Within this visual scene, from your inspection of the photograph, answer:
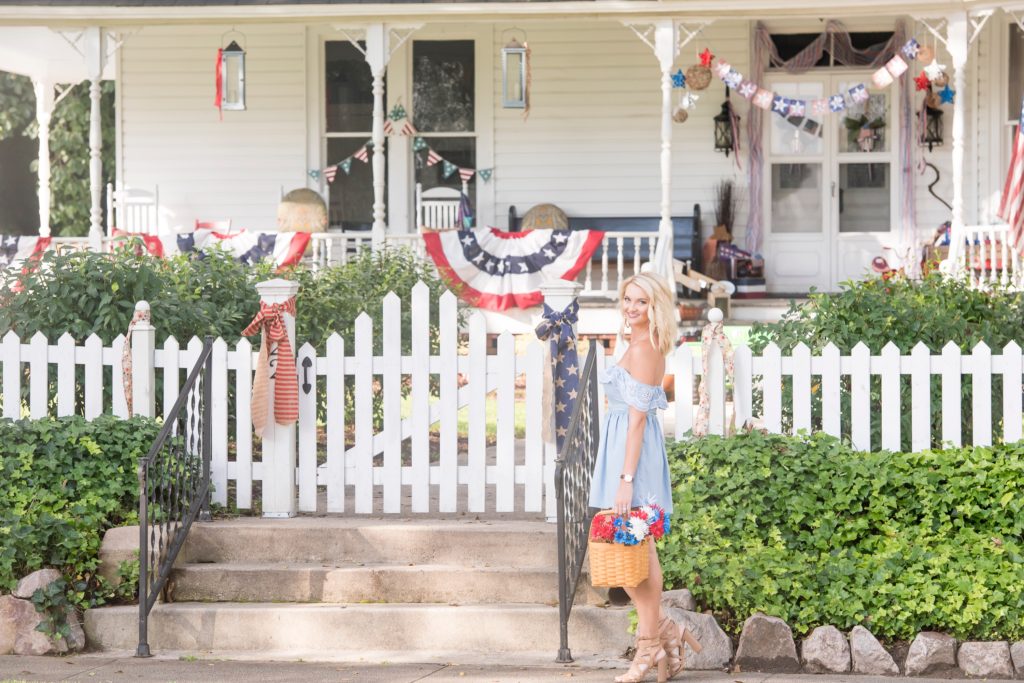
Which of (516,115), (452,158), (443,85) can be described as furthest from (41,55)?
(516,115)

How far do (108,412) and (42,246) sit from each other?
6901 millimetres

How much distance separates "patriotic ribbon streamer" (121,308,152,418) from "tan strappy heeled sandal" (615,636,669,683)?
3.05 meters

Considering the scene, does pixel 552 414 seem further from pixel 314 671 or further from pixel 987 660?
pixel 987 660

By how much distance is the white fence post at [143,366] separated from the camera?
7.11 m

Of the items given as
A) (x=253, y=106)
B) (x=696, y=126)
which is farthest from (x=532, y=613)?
(x=253, y=106)

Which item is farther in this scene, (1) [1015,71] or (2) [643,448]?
(1) [1015,71]

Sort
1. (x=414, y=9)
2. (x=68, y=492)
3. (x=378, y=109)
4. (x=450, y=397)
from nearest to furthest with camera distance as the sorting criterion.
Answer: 1. (x=68, y=492)
2. (x=450, y=397)
3. (x=378, y=109)
4. (x=414, y=9)

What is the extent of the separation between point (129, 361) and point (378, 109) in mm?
7477

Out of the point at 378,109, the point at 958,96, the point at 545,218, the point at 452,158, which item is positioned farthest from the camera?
the point at 452,158

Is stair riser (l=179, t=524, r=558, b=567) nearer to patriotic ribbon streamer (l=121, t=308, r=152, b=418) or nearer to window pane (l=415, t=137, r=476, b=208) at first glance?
patriotic ribbon streamer (l=121, t=308, r=152, b=418)

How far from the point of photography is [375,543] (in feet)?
21.9

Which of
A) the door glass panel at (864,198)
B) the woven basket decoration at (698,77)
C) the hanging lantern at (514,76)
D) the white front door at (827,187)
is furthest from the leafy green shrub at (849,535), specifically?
the door glass panel at (864,198)

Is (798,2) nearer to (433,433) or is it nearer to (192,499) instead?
(433,433)

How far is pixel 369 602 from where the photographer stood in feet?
21.1
